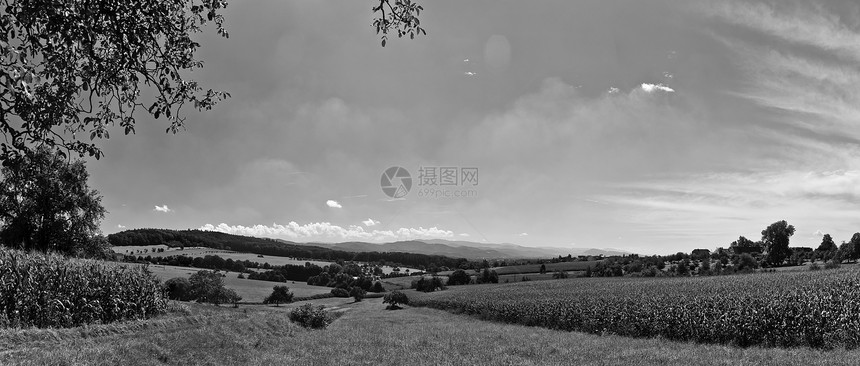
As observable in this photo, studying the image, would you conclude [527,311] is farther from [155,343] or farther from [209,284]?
[209,284]

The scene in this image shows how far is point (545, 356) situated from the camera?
1594cm

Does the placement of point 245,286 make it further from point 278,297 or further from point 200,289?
point 200,289

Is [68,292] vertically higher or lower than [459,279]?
higher

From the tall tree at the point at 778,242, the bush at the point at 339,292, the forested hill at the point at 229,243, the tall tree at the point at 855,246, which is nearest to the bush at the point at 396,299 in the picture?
the bush at the point at 339,292

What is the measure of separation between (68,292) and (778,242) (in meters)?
150

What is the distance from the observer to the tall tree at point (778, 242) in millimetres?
119188

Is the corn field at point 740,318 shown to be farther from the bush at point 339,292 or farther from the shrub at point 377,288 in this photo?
the shrub at point 377,288

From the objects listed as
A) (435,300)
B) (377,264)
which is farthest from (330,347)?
(377,264)

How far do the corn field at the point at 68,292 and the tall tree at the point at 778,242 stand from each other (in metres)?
143

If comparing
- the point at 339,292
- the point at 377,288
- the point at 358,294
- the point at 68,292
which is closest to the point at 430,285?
the point at 358,294

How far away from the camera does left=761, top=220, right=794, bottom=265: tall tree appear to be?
119188 mm

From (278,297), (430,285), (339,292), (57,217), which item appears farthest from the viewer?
(339,292)

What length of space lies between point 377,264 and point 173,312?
159 m

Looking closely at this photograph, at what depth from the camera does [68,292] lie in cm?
2047
